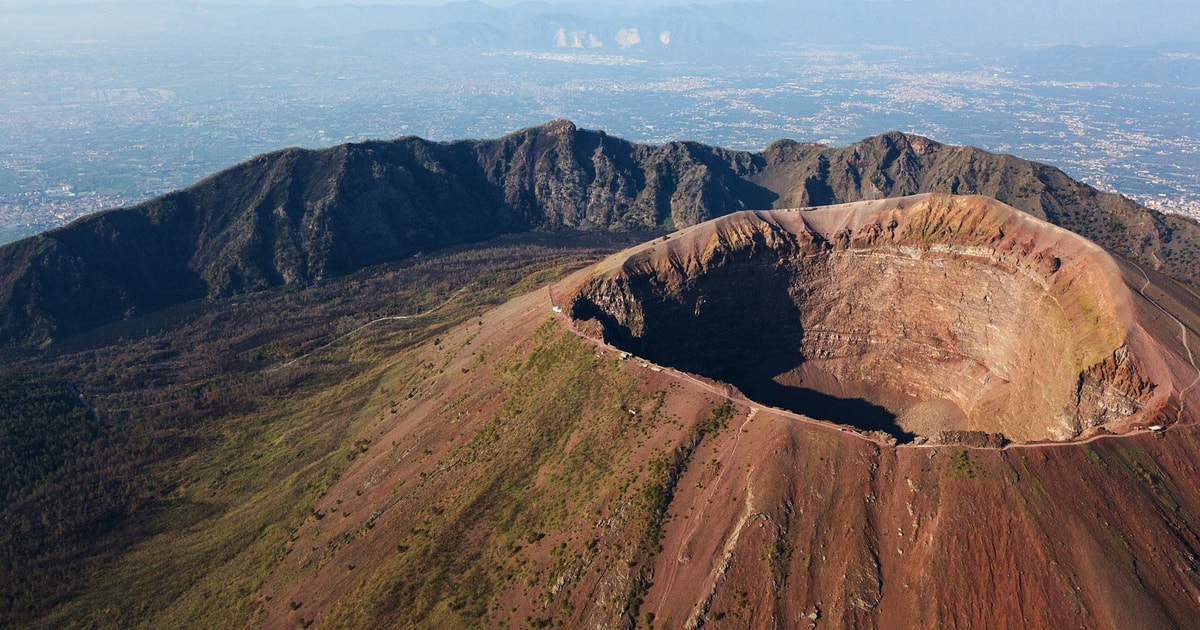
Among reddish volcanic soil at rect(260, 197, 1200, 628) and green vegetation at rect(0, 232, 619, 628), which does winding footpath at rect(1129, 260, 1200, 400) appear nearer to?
reddish volcanic soil at rect(260, 197, 1200, 628)

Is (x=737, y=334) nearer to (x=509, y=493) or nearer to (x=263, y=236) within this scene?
(x=509, y=493)

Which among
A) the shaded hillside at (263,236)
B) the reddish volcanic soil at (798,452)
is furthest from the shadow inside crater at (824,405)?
the shaded hillside at (263,236)

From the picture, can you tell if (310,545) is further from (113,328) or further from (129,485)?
(113,328)

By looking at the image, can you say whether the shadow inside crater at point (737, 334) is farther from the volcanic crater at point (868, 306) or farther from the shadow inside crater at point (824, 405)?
the volcanic crater at point (868, 306)

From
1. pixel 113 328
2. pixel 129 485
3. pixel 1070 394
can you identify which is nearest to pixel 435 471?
pixel 129 485

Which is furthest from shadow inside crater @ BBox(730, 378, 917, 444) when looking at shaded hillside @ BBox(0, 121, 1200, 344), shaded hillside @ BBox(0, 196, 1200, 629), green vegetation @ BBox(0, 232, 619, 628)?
shaded hillside @ BBox(0, 121, 1200, 344)

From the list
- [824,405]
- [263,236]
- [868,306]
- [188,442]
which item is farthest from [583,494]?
[263,236]
